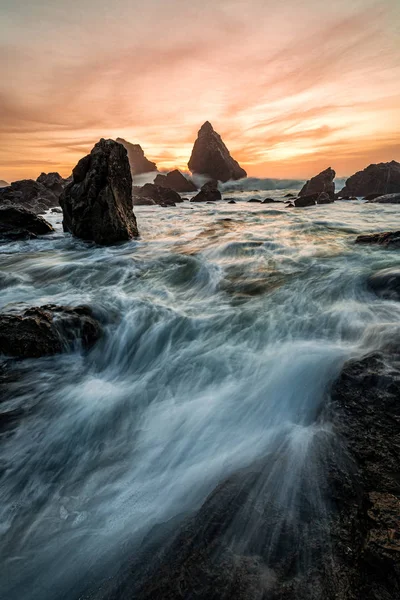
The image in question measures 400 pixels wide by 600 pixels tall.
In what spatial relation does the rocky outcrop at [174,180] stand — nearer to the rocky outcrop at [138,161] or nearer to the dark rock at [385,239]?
the rocky outcrop at [138,161]

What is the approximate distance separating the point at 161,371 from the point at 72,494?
6.26 ft

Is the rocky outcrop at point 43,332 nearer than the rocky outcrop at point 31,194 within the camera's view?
Yes

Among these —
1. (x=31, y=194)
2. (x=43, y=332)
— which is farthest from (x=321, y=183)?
(x=43, y=332)

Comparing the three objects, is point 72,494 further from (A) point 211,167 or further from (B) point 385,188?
(A) point 211,167

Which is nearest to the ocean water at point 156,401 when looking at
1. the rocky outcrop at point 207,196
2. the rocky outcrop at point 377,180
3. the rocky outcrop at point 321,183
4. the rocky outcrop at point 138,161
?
the rocky outcrop at point 207,196

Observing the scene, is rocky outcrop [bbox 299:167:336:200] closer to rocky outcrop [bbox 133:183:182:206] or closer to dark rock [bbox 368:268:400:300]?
rocky outcrop [bbox 133:183:182:206]

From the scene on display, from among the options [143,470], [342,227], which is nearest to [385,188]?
[342,227]

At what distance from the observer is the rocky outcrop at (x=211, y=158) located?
82.9 metres

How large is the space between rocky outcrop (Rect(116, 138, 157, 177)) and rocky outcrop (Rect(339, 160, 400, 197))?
3076 inches

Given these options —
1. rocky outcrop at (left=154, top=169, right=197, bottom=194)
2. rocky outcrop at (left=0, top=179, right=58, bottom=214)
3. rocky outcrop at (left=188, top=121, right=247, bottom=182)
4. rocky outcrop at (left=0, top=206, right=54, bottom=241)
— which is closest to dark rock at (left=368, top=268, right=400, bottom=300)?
rocky outcrop at (left=0, top=206, right=54, bottom=241)

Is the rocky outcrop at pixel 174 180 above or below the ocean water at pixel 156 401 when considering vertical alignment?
above

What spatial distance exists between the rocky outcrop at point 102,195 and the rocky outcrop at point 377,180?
4770cm

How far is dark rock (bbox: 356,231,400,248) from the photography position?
873 cm

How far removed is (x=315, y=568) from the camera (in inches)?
71.5
